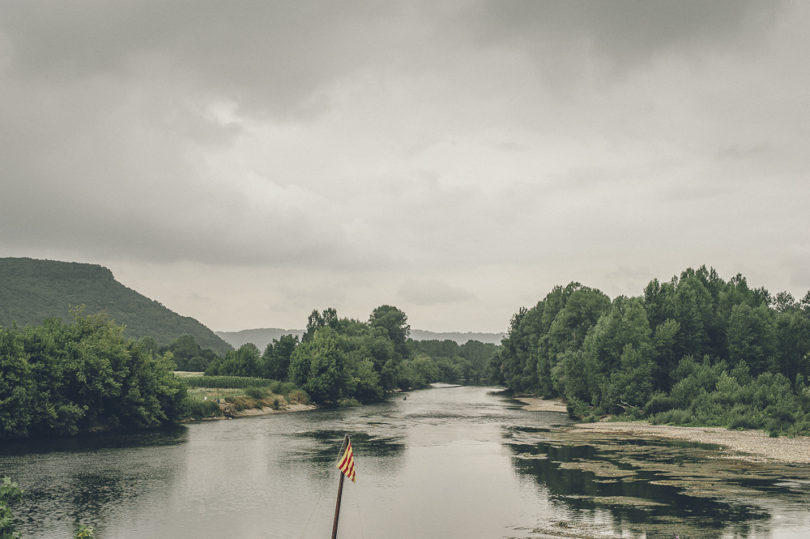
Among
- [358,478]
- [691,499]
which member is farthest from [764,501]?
[358,478]

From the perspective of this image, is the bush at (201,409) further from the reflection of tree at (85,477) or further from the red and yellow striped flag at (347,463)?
the red and yellow striped flag at (347,463)

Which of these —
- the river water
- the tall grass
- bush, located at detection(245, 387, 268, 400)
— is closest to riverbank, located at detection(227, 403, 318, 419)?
bush, located at detection(245, 387, 268, 400)

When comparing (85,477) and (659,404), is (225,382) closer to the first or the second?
(85,477)

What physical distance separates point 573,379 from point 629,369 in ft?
41.5

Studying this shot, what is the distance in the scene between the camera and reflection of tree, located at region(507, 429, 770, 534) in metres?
27.8

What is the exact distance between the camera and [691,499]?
31344 mm

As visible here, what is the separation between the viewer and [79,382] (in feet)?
199

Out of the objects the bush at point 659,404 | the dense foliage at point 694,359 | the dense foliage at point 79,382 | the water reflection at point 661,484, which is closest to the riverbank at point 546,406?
the dense foliage at point 694,359

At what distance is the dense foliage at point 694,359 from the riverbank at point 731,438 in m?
3.62

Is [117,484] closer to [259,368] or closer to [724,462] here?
[724,462]

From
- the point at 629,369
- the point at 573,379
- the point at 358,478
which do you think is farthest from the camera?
the point at 573,379

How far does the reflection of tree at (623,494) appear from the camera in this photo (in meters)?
27.8

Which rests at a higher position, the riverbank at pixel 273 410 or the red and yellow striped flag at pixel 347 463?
the red and yellow striped flag at pixel 347 463

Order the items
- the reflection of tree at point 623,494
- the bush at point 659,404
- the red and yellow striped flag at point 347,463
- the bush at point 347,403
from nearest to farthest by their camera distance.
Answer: the red and yellow striped flag at point 347,463
the reflection of tree at point 623,494
the bush at point 659,404
the bush at point 347,403
